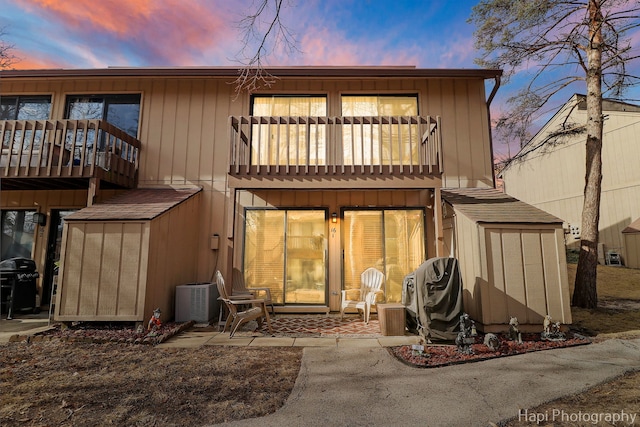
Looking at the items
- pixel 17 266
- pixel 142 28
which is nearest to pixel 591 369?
pixel 17 266

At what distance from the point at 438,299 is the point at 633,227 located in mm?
12711

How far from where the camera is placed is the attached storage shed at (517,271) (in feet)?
15.3

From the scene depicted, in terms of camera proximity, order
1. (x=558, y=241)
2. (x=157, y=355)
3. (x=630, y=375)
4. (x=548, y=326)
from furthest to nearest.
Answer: (x=558, y=241), (x=548, y=326), (x=157, y=355), (x=630, y=375)

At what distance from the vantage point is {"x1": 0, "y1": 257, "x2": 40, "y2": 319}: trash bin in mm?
5863

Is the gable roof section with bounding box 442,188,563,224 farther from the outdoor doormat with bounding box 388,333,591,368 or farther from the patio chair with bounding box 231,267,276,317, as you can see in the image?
the patio chair with bounding box 231,267,276,317

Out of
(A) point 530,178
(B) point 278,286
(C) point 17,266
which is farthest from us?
(A) point 530,178

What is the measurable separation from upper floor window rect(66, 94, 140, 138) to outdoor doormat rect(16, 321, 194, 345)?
14.6 feet

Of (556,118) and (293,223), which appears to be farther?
(556,118)

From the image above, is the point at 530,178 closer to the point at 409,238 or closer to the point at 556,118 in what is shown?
the point at 556,118

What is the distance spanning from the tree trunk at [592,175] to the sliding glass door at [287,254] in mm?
5271

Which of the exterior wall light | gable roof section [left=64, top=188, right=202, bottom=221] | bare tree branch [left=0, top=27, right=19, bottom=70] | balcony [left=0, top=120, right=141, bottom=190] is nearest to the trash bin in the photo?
the exterior wall light

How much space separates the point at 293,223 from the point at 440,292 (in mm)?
3428

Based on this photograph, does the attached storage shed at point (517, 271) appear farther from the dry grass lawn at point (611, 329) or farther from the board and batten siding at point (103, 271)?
the board and batten siding at point (103, 271)

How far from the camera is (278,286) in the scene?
6668 millimetres
